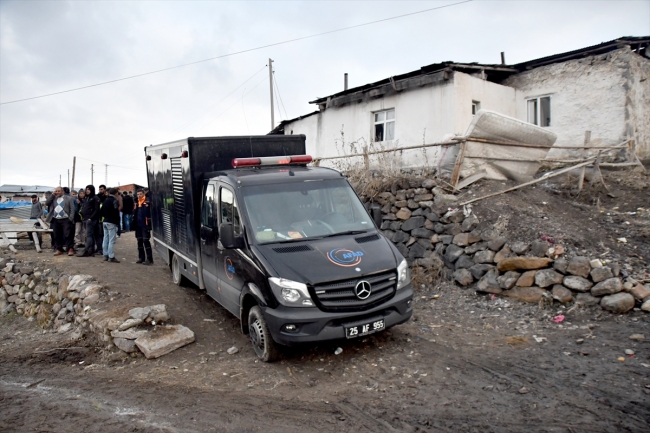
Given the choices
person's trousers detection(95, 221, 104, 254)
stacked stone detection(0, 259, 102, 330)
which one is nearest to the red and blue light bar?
stacked stone detection(0, 259, 102, 330)

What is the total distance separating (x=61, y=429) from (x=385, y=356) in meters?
3.38

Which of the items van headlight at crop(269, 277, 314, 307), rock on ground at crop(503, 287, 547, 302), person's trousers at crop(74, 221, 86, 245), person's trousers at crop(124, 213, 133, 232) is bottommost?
rock on ground at crop(503, 287, 547, 302)

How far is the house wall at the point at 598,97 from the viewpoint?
12.6 metres

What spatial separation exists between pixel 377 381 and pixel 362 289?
0.97 metres

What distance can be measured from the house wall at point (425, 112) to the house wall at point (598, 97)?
1.44m

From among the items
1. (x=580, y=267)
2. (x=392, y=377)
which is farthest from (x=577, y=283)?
(x=392, y=377)

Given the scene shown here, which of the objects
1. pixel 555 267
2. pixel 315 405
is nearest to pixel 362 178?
pixel 555 267

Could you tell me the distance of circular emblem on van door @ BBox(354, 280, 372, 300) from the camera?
4812 mm

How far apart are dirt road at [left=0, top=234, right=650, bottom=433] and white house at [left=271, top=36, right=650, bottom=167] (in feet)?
22.5

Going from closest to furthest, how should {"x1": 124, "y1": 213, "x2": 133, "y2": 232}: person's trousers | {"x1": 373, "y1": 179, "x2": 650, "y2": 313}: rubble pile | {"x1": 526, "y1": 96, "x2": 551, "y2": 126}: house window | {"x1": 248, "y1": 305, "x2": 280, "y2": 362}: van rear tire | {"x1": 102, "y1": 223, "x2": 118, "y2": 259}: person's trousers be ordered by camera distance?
{"x1": 248, "y1": 305, "x2": 280, "y2": 362}: van rear tire, {"x1": 373, "y1": 179, "x2": 650, "y2": 313}: rubble pile, {"x1": 102, "y1": 223, "x2": 118, "y2": 259}: person's trousers, {"x1": 124, "y1": 213, "x2": 133, "y2": 232}: person's trousers, {"x1": 526, "y1": 96, "x2": 551, "y2": 126}: house window

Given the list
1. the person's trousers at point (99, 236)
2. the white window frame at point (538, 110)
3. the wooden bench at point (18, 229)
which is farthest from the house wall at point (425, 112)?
the wooden bench at point (18, 229)

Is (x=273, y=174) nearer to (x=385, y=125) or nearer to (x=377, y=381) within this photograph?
(x=377, y=381)

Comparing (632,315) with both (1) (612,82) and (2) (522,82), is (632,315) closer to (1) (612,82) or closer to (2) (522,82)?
(1) (612,82)

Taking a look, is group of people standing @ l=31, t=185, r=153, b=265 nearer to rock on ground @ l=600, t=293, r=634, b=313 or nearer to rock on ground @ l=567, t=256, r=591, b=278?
rock on ground @ l=567, t=256, r=591, b=278
